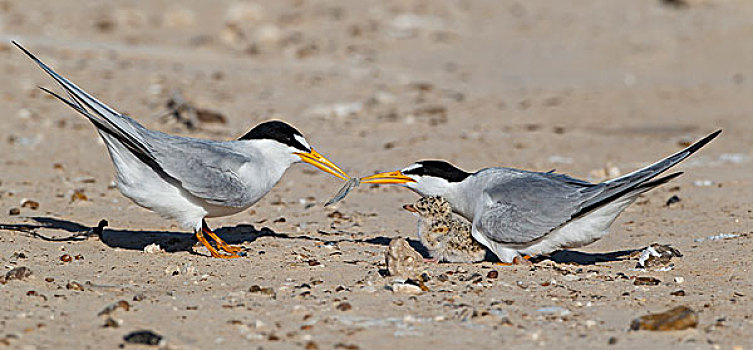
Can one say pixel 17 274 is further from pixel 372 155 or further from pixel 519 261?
pixel 372 155

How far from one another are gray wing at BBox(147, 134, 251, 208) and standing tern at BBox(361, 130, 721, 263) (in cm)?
143

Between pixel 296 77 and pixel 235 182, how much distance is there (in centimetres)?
837

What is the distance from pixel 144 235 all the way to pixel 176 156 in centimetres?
113

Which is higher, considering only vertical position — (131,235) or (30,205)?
(30,205)

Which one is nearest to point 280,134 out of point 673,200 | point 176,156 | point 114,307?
point 176,156

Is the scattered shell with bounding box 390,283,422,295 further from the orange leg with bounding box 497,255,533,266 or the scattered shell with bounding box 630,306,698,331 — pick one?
the scattered shell with bounding box 630,306,698,331

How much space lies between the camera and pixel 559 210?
5.66 m

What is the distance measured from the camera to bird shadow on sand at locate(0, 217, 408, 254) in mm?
6258

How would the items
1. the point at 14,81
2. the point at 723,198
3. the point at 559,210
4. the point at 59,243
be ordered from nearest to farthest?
1. the point at 559,210
2. the point at 59,243
3. the point at 723,198
4. the point at 14,81

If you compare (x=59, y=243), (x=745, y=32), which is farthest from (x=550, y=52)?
(x=59, y=243)

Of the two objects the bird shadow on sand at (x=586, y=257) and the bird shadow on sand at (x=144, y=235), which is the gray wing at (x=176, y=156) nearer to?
the bird shadow on sand at (x=144, y=235)

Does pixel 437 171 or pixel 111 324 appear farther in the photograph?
pixel 437 171

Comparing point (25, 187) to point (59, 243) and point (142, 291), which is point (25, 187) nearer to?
point (59, 243)

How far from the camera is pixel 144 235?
259 inches
